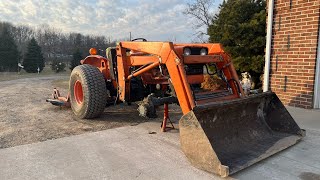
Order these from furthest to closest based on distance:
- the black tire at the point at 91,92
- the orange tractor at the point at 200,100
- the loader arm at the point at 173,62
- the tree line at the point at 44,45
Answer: the tree line at the point at 44,45 → the black tire at the point at 91,92 → the loader arm at the point at 173,62 → the orange tractor at the point at 200,100

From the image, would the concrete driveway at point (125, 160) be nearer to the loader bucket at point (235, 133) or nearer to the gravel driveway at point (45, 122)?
the loader bucket at point (235, 133)

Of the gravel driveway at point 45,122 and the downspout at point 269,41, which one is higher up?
the downspout at point 269,41

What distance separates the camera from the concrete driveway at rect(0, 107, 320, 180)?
125 inches

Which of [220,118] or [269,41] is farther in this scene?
[269,41]

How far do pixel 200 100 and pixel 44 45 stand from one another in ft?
148

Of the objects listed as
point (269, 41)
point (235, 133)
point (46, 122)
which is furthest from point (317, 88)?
point (46, 122)

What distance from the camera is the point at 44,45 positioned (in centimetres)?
4484

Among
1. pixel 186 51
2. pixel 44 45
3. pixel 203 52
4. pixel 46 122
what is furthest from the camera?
pixel 44 45

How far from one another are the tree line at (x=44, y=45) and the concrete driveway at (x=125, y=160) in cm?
1934

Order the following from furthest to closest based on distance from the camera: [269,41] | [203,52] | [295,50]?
[269,41], [295,50], [203,52]

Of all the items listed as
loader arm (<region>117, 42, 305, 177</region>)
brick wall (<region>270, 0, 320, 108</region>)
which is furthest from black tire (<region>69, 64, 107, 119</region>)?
brick wall (<region>270, 0, 320, 108</region>)

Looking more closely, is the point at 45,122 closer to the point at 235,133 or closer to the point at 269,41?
the point at 235,133

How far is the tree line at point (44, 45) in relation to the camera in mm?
30875

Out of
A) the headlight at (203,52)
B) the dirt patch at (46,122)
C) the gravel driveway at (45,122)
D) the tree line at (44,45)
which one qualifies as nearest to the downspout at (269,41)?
the dirt patch at (46,122)
